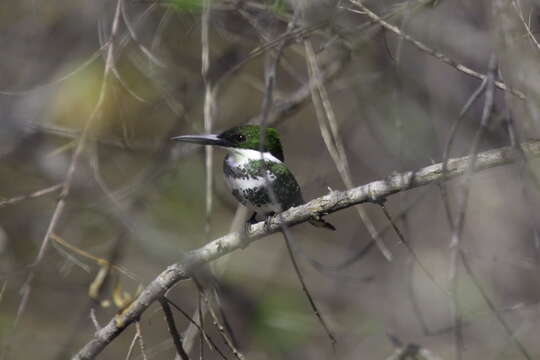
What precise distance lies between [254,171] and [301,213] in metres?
1.30

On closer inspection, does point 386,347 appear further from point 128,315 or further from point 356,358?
point 128,315

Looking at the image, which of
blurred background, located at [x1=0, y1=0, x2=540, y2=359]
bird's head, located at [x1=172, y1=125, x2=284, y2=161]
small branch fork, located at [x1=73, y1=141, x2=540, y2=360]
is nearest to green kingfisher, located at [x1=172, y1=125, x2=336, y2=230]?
bird's head, located at [x1=172, y1=125, x2=284, y2=161]

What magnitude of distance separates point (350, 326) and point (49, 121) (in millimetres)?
2937

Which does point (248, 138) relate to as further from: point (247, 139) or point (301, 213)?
point (301, 213)

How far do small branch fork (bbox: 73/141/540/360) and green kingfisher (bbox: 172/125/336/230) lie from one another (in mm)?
895

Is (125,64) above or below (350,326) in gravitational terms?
above

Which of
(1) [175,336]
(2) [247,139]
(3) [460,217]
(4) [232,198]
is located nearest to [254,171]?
(2) [247,139]

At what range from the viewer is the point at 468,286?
5.88 m

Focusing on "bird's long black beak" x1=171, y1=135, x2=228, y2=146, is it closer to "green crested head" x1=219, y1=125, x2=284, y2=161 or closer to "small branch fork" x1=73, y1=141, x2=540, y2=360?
"green crested head" x1=219, y1=125, x2=284, y2=161

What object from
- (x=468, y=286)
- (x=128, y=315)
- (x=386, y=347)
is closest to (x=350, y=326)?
(x=386, y=347)

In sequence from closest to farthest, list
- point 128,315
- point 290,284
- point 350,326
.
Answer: point 128,315
point 350,326
point 290,284

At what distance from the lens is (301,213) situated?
3.04 meters

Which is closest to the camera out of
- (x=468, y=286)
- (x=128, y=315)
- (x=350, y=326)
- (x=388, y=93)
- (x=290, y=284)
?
(x=128, y=315)

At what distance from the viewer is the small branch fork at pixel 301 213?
2.58 m
